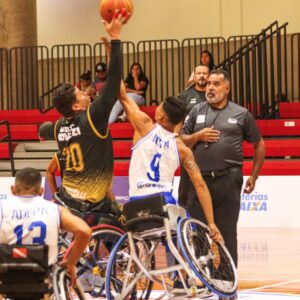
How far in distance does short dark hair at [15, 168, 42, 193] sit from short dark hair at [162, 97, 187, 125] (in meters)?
1.37

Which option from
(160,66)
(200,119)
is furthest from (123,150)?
(200,119)

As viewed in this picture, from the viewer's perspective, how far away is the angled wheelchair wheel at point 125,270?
6.39 metres

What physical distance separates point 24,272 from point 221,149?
2.56 metres

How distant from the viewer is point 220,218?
7488 mm

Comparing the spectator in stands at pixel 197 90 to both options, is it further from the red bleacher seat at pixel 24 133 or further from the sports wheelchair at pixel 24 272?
the red bleacher seat at pixel 24 133

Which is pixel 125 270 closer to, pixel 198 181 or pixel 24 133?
pixel 198 181

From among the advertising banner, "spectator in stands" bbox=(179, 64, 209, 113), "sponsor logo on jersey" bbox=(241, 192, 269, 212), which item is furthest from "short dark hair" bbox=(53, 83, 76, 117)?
"sponsor logo on jersey" bbox=(241, 192, 269, 212)

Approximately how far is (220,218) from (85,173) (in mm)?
1373

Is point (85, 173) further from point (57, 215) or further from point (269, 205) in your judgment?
point (269, 205)

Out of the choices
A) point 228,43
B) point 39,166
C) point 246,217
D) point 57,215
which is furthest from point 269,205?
point 57,215

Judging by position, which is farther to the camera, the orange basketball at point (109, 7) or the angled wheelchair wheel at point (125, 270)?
the orange basketball at point (109, 7)

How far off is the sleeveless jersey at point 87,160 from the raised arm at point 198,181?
20.0 inches

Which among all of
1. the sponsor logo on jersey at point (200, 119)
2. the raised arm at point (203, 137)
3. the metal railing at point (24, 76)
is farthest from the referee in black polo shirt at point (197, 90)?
the metal railing at point (24, 76)

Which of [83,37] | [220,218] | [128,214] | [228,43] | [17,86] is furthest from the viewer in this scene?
[83,37]
